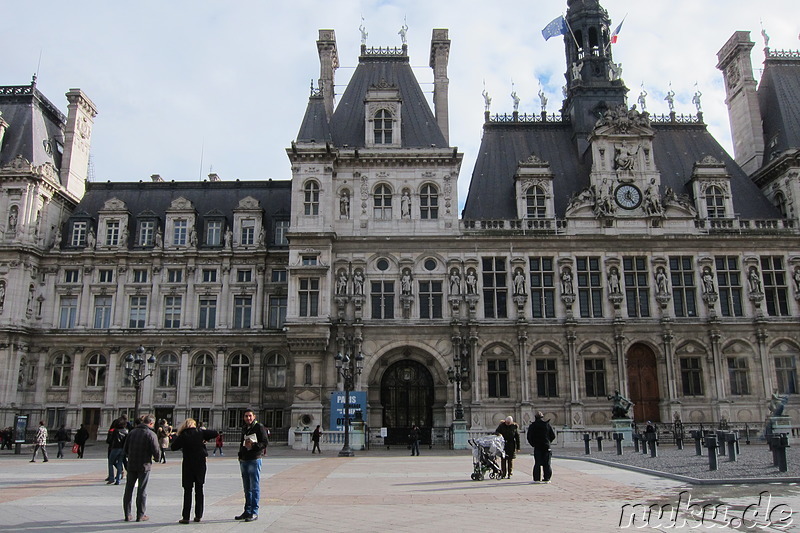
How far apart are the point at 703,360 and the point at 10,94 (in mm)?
52620

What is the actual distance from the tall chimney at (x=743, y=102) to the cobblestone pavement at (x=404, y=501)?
36.4m

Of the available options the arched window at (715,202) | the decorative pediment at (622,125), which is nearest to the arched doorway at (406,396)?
the decorative pediment at (622,125)

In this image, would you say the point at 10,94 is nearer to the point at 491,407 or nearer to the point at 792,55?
the point at 491,407

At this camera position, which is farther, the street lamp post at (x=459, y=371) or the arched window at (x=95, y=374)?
the arched window at (x=95, y=374)

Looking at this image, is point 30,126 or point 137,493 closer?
point 137,493

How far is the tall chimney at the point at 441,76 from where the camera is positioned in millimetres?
47875

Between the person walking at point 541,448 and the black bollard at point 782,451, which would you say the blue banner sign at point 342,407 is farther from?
the black bollard at point 782,451

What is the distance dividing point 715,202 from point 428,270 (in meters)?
19.6

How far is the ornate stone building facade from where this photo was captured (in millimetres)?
41281

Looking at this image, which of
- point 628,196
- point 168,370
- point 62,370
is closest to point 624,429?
point 628,196

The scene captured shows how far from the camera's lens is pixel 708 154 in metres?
48.8

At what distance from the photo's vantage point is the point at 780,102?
163ft

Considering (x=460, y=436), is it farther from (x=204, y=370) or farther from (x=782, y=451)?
(x=204, y=370)

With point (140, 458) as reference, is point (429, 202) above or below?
above
